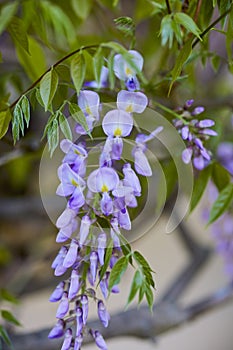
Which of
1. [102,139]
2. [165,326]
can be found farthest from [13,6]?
[165,326]

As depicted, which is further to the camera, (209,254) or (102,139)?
(209,254)

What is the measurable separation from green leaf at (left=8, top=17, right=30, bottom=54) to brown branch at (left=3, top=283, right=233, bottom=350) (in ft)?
0.90

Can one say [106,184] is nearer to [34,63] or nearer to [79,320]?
[79,320]

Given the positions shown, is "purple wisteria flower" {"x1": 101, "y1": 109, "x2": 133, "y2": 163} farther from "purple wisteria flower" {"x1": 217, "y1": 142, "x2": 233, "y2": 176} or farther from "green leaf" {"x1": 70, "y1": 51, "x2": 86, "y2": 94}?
"purple wisteria flower" {"x1": 217, "y1": 142, "x2": 233, "y2": 176}

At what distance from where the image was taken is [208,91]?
0.83m

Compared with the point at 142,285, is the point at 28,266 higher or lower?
lower

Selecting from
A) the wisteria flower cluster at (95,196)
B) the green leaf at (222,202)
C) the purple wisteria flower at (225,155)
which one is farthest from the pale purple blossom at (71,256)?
the purple wisteria flower at (225,155)

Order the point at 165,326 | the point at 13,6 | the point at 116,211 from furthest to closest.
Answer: the point at 165,326 < the point at 13,6 < the point at 116,211

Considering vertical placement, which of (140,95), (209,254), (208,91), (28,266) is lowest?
(209,254)

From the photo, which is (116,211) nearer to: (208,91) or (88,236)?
(88,236)

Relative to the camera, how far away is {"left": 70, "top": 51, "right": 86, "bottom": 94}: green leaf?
309 mm

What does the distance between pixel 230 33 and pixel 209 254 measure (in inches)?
22.9

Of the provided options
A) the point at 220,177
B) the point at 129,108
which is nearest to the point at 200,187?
the point at 220,177

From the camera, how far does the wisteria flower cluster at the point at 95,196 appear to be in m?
0.30
